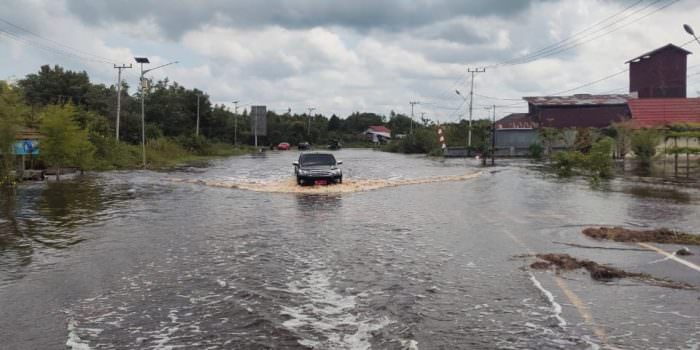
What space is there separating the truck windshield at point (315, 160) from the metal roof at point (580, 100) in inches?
1882

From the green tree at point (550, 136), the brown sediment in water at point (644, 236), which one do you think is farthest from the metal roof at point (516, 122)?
the brown sediment in water at point (644, 236)

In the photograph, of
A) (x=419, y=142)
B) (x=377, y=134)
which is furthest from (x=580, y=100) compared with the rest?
(x=377, y=134)

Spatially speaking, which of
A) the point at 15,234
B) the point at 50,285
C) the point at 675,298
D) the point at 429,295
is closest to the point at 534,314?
the point at 429,295

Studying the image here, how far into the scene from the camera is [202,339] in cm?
596

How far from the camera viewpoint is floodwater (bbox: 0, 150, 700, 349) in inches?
240

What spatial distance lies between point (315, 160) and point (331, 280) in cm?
1892

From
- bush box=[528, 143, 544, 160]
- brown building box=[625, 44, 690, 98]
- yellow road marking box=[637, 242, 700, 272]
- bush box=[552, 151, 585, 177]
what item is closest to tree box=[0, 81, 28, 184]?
yellow road marking box=[637, 242, 700, 272]

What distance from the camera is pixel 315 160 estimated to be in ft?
89.6

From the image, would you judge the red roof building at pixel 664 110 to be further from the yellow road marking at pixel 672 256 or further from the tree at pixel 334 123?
the tree at pixel 334 123

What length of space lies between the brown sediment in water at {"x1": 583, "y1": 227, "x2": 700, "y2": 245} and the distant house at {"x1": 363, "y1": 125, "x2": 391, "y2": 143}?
12523 cm

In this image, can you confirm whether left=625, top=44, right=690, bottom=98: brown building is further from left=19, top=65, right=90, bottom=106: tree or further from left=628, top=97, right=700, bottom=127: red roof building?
left=19, top=65, right=90, bottom=106: tree

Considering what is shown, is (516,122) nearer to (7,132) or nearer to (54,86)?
(54,86)

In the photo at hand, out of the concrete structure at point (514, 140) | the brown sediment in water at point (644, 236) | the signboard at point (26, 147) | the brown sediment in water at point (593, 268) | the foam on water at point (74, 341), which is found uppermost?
the concrete structure at point (514, 140)

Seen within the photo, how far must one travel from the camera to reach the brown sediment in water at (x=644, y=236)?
465 inches
